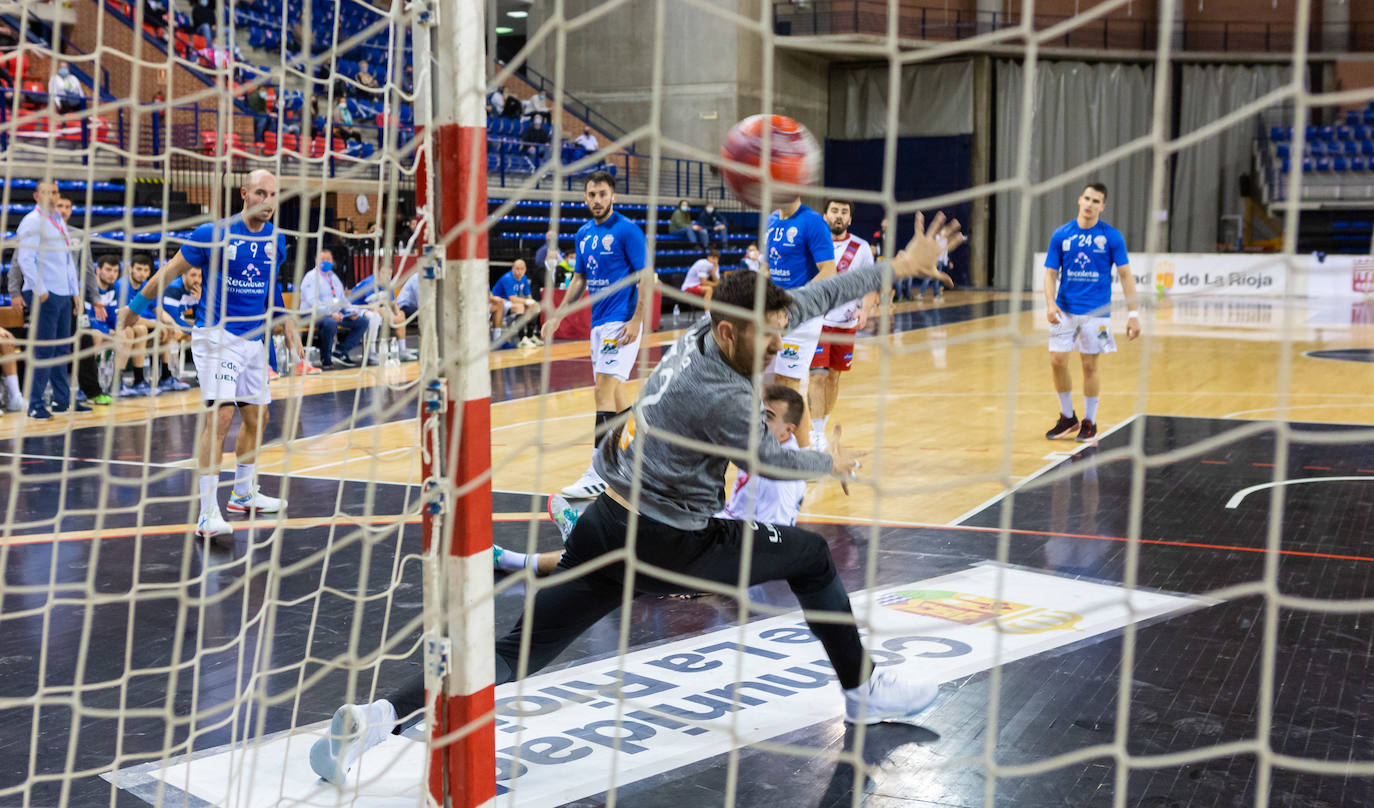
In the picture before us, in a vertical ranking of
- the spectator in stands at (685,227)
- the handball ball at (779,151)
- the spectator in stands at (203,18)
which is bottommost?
the handball ball at (779,151)

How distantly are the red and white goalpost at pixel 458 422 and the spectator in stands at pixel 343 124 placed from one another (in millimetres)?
15573

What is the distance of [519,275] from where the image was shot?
1599 cm

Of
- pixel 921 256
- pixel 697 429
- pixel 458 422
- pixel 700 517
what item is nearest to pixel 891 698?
pixel 700 517

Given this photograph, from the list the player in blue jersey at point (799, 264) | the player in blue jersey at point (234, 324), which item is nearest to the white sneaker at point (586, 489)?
the player in blue jersey at point (799, 264)

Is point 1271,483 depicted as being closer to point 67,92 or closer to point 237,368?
point 237,368

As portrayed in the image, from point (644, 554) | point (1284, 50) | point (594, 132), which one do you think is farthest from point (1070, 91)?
point (644, 554)

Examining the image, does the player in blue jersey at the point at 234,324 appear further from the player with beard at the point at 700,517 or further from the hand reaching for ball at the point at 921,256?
the hand reaching for ball at the point at 921,256

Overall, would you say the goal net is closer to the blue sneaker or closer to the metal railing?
the blue sneaker

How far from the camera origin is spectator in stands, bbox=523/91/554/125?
77.9ft

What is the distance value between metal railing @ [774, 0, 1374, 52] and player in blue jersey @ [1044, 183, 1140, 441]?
19.8 meters

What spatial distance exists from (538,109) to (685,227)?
4.16 meters

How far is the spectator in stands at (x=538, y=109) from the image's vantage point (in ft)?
77.9

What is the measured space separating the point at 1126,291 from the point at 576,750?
5804 millimetres

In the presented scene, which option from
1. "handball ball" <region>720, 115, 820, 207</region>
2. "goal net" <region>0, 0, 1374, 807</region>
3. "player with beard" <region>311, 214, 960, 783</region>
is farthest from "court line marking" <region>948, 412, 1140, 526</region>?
"player with beard" <region>311, 214, 960, 783</region>
